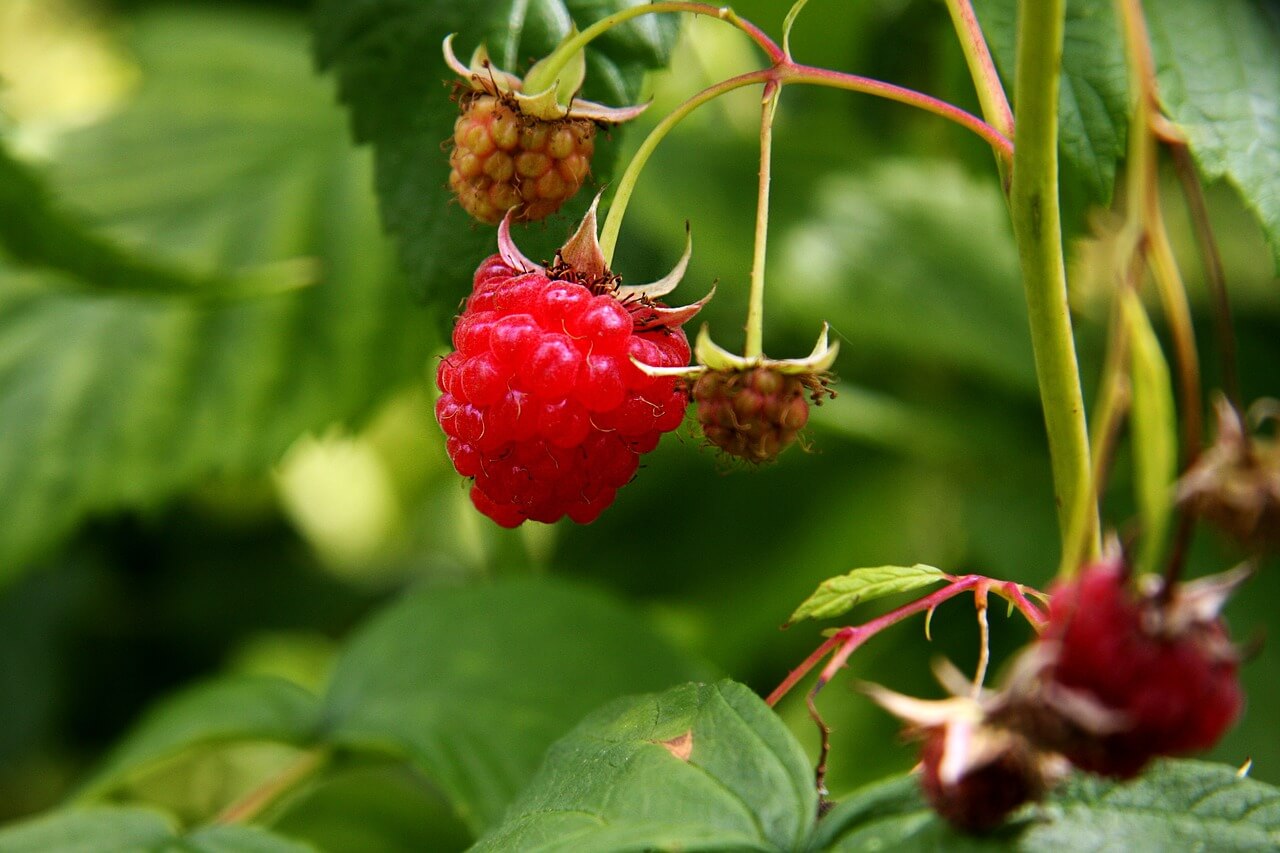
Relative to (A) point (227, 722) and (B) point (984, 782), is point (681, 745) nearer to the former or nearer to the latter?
(B) point (984, 782)

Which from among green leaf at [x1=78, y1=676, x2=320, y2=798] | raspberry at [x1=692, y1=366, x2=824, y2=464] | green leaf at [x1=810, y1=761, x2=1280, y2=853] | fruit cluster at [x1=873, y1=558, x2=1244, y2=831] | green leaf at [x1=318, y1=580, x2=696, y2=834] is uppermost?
raspberry at [x1=692, y1=366, x2=824, y2=464]

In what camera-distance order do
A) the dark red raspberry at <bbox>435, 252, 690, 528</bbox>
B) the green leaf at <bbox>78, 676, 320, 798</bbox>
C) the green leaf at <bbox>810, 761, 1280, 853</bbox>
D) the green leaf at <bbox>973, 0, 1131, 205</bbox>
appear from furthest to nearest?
the green leaf at <bbox>78, 676, 320, 798</bbox> → the green leaf at <bbox>973, 0, 1131, 205</bbox> → the dark red raspberry at <bbox>435, 252, 690, 528</bbox> → the green leaf at <bbox>810, 761, 1280, 853</bbox>

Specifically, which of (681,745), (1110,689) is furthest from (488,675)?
(1110,689)

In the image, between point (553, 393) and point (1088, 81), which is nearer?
point (553, 393)

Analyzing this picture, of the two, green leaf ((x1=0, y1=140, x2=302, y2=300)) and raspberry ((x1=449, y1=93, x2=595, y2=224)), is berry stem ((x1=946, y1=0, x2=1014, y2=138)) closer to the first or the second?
raspberry ((x1=449, y1=93, x2=595, y2=224))

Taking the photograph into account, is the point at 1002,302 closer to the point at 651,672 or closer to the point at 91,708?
the point at 651,672

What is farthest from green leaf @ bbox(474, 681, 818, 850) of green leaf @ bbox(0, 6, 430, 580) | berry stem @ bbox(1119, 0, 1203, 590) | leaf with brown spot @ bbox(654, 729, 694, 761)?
green leaf @ bbox(0, 6, 430, 580)

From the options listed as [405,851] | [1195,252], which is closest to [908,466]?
[1195,252]
